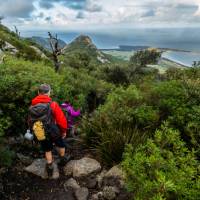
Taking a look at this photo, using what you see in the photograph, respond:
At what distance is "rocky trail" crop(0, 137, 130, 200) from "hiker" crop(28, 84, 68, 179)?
0.30 metres

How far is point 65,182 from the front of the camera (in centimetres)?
731

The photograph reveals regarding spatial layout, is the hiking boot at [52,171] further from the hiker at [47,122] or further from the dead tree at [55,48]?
the dead tree at [55,48]

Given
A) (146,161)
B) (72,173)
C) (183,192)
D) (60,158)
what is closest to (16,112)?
(60,158)

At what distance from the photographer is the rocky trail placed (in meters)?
6.70

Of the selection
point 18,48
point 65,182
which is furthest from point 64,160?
point 18,48

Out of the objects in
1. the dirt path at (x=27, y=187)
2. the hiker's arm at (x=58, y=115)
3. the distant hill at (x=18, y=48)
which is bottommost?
the dirt path at (x=27, y=187)

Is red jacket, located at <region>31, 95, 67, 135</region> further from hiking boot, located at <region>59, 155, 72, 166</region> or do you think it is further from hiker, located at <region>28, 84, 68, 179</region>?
hiking boot, located at <region>59, 155, 72, 166</region>

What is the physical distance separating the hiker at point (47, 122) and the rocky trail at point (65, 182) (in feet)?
1.00

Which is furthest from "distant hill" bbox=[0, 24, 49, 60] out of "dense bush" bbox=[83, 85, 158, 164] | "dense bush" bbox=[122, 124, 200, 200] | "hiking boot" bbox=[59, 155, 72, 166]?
"dense bush" bbox=[122, 124, 200, 200]

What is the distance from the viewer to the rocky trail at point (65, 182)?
264 inches

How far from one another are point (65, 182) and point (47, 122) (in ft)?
4.54

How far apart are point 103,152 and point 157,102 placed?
2.07 m

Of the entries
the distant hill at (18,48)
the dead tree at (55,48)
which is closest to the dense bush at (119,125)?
the dead tree at (55,48)

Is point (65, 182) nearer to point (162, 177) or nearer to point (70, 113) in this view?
point (70, 113)
